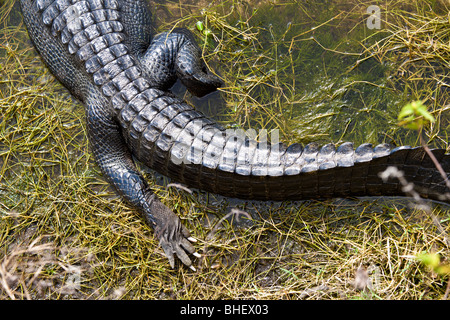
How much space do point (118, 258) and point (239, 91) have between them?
1.82m

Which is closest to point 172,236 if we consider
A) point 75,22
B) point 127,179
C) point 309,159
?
point 127,179

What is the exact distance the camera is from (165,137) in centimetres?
326

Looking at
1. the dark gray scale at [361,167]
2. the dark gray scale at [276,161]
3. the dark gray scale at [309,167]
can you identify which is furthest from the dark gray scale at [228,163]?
the dark gray scale at [361,167]

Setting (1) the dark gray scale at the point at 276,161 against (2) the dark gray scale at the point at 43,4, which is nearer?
(1) the dark gray scale at the point at 276,161

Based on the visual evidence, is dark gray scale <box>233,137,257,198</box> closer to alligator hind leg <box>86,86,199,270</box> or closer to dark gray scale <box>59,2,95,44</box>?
alligator hind leg <box>86,86,199,270</box>

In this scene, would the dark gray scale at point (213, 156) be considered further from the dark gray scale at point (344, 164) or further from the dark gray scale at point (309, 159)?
the dark gray scale at point (344, 164)

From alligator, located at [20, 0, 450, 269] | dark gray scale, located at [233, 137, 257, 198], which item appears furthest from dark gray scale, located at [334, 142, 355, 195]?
dark gray scale, located at [233, 137, 257, 198]

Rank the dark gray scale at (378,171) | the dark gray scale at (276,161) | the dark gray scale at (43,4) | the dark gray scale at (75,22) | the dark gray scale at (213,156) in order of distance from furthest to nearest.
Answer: the dark gray scale at (43,4) → the dark gray scale at (75,22) → the dark gray scale at (213,156) → the dark gray scale at (276,161) → the dark gray scale at (378,171)

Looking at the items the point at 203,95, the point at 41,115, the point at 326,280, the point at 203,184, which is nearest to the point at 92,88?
the point at 41,115

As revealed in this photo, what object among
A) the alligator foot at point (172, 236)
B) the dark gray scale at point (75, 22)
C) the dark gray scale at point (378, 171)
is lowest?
the alligator foot at point (172, 236)

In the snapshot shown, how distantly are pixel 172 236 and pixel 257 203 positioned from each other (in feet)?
2.52

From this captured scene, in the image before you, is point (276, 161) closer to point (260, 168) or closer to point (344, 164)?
point (260, 168)

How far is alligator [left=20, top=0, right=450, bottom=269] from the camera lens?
3023mm

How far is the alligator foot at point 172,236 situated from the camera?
3.40 m
